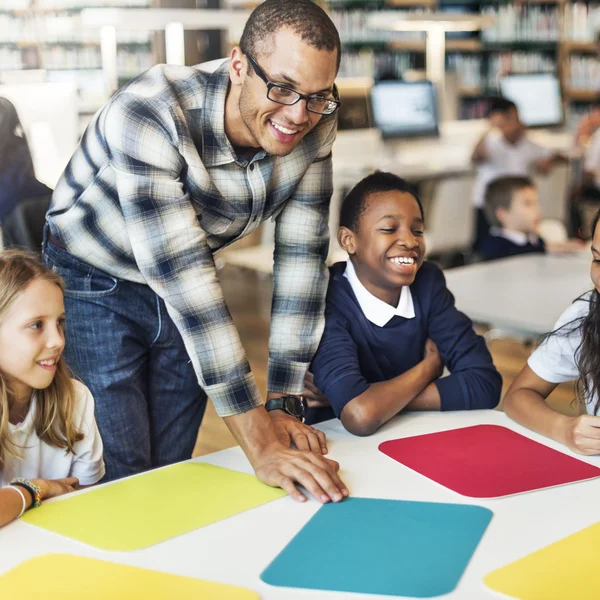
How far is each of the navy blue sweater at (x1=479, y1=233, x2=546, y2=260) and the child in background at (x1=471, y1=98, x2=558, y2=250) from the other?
184 centimetres

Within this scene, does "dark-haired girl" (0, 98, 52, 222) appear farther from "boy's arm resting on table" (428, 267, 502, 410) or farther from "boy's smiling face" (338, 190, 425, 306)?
"boy's arm resting on table" (428, 267, 502, 410)

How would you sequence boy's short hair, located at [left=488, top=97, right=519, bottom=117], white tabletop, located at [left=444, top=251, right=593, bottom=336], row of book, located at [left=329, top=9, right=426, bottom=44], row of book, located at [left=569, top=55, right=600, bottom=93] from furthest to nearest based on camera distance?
row of book, located at [left=569, top=55, right=600, bottom=93]
row of book, located at [left=329, top=9, right=426, bottom=44]
boy's short hair, located at [left=488, top=97, right=519, bottom=117]
white tabletop, located at [left=444, top=251, right=593, bottom=336]

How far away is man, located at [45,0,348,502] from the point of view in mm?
1343

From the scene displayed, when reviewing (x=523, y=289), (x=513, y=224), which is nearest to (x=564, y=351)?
(x=523, y=289)

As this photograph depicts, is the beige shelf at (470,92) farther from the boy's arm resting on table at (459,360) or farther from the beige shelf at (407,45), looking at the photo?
the boy's arm resting on table at (459,360)

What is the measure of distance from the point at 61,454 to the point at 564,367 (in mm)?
927

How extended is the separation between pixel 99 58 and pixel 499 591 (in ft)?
14.3

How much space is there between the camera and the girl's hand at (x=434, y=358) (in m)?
1.71

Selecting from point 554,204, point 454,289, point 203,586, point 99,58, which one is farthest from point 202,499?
point 554,204

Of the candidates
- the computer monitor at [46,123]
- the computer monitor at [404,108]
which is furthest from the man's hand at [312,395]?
the computer monitor at [404,108]

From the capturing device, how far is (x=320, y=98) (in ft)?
4.43

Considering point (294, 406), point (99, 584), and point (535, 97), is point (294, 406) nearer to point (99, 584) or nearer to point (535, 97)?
point (99, 584)

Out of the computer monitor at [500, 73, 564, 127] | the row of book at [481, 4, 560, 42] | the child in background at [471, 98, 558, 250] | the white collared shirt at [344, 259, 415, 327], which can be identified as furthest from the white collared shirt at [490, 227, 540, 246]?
the row of book at [481, 4, 560, 42]

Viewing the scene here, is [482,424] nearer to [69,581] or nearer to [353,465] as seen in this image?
[353,465]
